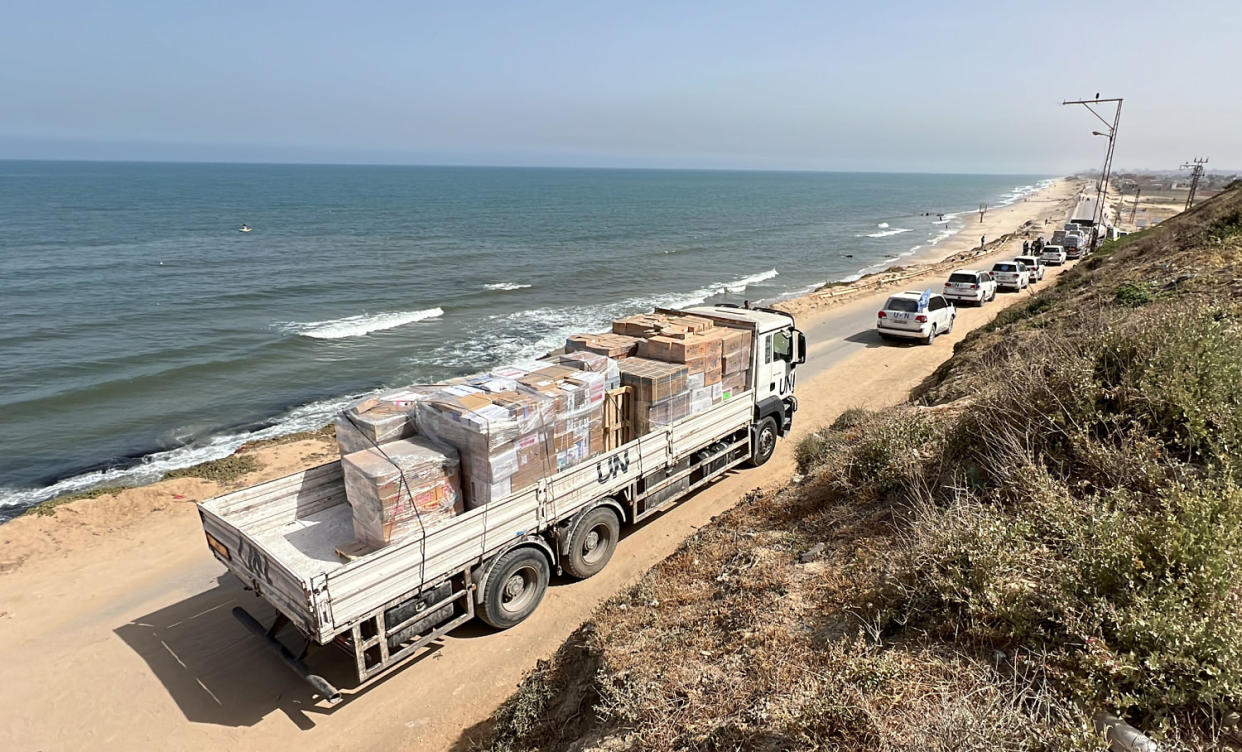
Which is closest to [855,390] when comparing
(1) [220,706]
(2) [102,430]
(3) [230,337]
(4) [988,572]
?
(4) [988,572]

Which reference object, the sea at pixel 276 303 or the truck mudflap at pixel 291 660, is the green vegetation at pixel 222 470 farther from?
the truck mudflap at pixel 291 660

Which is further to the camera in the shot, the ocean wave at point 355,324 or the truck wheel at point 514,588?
the ocean wave at point 355,324

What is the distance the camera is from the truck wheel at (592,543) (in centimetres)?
843

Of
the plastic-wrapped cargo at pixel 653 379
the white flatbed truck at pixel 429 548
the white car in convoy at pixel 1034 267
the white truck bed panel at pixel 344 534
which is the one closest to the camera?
the white truck bed panel at pixel 344 534

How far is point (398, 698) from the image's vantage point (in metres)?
7.04

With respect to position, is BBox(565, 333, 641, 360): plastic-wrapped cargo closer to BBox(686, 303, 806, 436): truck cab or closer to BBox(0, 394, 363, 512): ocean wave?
BBox(686, 303, 806, 436): truck cab

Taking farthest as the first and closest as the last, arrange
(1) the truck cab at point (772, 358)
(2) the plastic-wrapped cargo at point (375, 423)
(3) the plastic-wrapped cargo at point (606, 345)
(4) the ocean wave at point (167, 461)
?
1. (4) the ocean wave at point (167, 461)
2. (1) the truck cab at point (772, 358)
3. (3) the plastic-wrapped cargo at point (606, 345)
4. (2) the plastic-wrapped cargo at point (375, 423)

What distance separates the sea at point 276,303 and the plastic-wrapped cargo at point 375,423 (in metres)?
10.3

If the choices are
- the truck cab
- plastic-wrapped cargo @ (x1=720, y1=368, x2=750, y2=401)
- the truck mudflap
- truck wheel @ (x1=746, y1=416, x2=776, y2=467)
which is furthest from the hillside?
the truck cab

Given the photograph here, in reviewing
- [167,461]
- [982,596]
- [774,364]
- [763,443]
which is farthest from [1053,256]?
[167,461]

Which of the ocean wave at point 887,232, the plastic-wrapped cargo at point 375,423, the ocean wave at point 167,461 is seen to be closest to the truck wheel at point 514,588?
the plastic-wrapped cargo at point 375,423

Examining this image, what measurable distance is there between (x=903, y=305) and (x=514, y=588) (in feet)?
56.3

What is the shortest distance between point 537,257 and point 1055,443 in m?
46.2

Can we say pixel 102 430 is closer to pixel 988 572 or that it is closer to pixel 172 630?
pixel 172 630
